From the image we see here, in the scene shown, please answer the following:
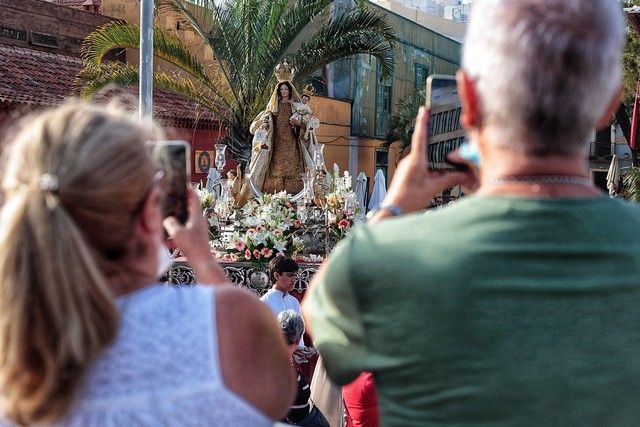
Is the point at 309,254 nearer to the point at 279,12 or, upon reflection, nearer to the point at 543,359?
the point at 279,12

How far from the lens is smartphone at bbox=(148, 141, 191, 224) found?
5.86 feet

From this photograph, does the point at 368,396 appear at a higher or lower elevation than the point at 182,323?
lower

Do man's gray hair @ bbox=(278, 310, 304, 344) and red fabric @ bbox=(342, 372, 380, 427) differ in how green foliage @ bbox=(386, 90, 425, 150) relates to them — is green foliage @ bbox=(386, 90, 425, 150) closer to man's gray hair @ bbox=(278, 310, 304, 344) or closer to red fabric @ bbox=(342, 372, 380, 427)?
man's gray hair @ bbox=(278, 310, 304, 344)

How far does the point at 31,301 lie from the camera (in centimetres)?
153

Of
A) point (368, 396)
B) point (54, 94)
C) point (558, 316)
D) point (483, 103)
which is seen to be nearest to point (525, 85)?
point (483, 103)

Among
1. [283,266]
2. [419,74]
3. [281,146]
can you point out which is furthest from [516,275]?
[419,74]

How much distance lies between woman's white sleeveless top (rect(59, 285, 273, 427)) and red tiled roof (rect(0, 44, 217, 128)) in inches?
593

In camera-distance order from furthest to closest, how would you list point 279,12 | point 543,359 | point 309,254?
point 279,12, point 309,254, point 543,359

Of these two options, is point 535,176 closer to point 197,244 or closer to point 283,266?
point 197,244

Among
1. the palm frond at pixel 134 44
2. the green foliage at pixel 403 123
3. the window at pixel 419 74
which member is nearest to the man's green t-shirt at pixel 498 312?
the palm frond at pixel 134 44

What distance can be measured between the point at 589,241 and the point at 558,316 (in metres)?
0.14

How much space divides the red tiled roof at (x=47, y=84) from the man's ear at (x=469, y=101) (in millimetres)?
15082

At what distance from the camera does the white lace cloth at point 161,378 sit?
1.58 metres

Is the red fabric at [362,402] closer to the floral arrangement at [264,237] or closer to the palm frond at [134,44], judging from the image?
the floral arrangement at [264,237]
